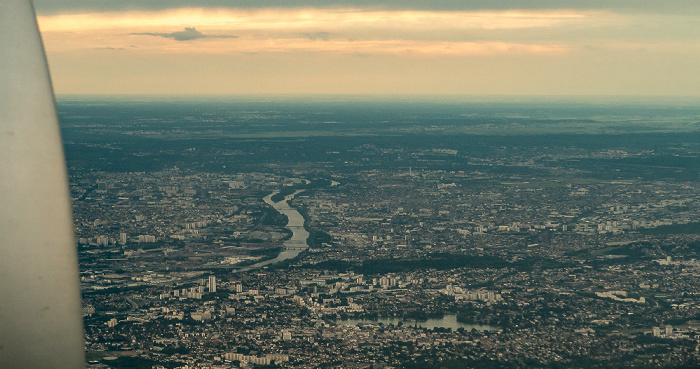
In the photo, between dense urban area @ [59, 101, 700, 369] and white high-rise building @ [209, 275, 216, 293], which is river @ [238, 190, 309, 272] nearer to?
dense urban area @ [59, 101, 700, 369]

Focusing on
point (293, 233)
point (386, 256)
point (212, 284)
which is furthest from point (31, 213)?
point (293, 233)

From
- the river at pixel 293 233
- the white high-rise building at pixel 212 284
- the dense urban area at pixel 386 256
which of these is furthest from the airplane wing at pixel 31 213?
the river at pixel 293 233

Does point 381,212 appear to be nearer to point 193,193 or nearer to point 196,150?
point 193,193

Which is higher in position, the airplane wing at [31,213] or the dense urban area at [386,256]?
the airplane wing at [31,213]

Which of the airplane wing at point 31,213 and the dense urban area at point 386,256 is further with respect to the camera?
the dense urban area at point 386,256

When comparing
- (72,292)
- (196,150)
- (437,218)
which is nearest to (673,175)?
(437,218)

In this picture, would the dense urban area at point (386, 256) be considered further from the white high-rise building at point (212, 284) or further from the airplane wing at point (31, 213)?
the airplane wing at point (31, 213)

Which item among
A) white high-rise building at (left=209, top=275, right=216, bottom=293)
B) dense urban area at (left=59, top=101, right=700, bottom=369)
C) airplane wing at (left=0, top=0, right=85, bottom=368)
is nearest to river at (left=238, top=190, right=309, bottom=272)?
dense urban area at (left=59, top=101, right=700, bottom=369)
